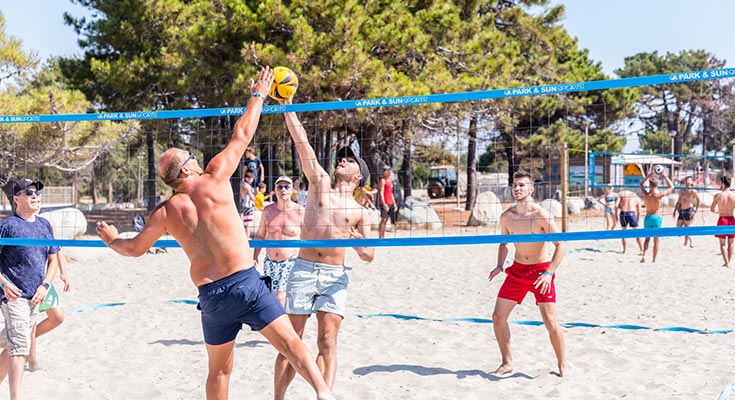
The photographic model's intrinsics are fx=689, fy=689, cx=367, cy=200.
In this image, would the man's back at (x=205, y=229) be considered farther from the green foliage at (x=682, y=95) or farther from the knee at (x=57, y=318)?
the green foliage at (x=682, y=95)

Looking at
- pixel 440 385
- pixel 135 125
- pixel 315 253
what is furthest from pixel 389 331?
pixel 135 125

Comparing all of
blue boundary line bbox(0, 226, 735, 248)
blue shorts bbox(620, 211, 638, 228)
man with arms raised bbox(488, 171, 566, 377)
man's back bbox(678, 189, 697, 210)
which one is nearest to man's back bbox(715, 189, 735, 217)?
man's back bbox(678, 189, 697, 210)

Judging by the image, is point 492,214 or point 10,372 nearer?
point 10,372

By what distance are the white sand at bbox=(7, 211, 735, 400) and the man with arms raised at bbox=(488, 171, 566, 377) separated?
31 centimetres

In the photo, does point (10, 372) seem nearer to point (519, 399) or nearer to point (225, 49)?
point (519, 399)

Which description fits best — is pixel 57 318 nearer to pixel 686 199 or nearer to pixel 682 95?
pixel 686 199

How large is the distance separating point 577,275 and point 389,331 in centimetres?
415

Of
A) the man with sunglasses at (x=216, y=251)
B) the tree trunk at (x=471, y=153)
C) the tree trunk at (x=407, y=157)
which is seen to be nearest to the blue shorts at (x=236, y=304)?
the man with sunglasses at (x=216, y=251)

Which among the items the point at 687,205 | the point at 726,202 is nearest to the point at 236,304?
the point at 726,202

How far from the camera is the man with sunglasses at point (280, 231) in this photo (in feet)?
16.8

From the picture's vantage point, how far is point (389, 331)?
6.01 meters

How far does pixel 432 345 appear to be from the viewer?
18.1 feet

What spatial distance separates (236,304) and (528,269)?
224 centimetres

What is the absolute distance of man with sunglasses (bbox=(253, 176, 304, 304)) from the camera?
5.12 meters
